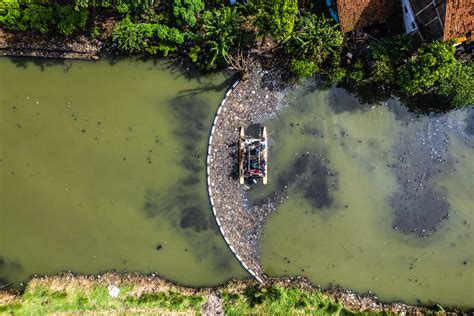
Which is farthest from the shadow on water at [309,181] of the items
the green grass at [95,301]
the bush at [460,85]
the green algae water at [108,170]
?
the green grass at [95,301]

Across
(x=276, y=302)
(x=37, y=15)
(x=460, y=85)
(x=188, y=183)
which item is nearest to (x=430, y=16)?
(x=460, y=85)

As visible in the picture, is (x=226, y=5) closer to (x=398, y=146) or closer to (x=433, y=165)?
(x=398, y=146)

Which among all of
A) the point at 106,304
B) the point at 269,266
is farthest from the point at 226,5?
the point at 106,304

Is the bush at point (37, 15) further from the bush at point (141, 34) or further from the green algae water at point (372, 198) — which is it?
the green algae water at point (372, 198)

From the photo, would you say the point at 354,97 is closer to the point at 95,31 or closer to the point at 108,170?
the point at 108,170

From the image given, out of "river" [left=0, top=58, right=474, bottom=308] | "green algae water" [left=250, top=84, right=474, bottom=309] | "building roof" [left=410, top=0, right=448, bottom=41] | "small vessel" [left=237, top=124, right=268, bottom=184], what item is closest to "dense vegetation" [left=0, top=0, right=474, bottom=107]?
"building roof" [left=410, top=0, right=448, bottom=41]

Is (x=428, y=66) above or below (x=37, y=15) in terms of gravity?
below

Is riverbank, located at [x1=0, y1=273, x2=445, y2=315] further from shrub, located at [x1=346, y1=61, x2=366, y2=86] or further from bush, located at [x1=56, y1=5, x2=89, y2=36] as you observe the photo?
bush, located at [x1=56, y1=5, x2=89, y2=36]
